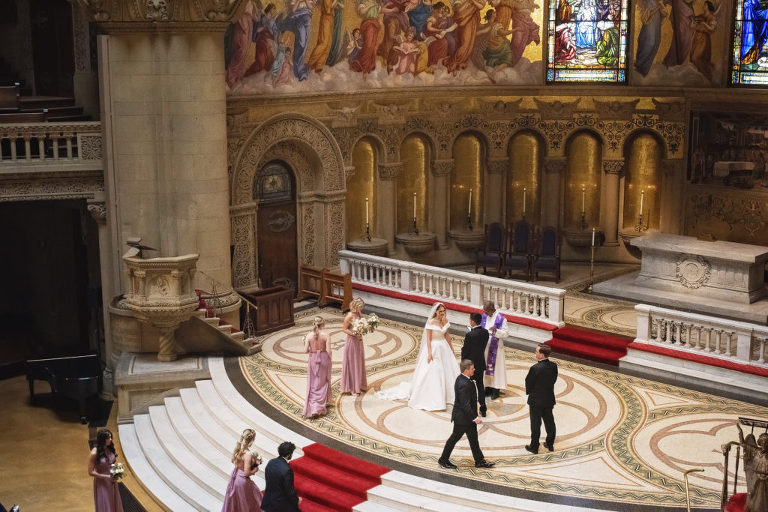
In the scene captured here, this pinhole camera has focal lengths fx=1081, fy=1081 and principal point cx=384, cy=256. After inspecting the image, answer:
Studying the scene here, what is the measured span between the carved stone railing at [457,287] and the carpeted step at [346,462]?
19.7 ft

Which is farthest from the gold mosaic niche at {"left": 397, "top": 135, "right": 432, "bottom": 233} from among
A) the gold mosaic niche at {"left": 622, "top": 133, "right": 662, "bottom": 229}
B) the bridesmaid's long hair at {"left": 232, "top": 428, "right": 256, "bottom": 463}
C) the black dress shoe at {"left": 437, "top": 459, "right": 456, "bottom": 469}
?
the bridesmaid's long hair at {"left": 232, "top": 428, "right": 256, "bottom": 463}

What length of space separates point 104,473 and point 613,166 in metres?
15.4

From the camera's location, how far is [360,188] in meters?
24.2

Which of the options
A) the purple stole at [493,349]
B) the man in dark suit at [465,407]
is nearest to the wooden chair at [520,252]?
the purple stole at [493,349]

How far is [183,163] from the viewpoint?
1852 centimetres

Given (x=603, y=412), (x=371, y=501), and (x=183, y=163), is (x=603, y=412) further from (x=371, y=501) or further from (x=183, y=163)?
(x=183, y=163)

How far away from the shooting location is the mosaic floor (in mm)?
13695

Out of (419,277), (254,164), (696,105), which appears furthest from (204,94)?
(696,105)

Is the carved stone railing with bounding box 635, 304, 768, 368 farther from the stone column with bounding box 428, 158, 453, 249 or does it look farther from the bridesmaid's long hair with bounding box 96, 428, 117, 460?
Result: the bridesmaid's long hair with bounding box 96, 428, 117, 460

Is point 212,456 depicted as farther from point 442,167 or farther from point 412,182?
point 442,167

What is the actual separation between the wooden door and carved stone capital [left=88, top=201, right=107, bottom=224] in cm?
353

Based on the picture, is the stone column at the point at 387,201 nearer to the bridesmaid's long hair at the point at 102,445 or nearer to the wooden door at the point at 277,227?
the wooden door at the point at 277,227

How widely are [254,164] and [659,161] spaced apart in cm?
968

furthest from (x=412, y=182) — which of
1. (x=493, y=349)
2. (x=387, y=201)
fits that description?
(x=493, y=349)
